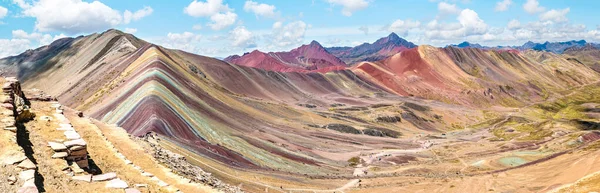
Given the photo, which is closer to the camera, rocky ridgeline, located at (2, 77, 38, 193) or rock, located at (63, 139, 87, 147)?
rocky ridgeline, located at (2, 77, 38, 193)

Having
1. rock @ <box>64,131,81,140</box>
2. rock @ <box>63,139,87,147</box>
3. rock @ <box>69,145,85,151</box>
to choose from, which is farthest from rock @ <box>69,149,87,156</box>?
rock @ <box>64,131,81,140</box>

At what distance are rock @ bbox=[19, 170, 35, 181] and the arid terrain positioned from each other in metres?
0.10

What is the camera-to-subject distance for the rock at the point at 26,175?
16.3 meters

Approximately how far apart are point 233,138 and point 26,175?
52.3 m

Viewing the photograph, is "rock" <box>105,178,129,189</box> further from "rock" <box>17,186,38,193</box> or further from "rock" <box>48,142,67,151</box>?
"rock" <box>48,142,67,151</box>

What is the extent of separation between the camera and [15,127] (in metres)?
21.8

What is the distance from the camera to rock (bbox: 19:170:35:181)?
53.5 feet

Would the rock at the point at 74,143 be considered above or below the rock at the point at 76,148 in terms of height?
above

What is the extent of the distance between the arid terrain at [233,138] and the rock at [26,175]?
0.10m

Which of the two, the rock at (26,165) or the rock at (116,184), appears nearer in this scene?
the rock at (26,165)

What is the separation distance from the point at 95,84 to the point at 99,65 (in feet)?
87.8

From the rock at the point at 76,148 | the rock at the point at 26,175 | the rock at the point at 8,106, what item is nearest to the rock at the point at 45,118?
the rock at the point at 8,106

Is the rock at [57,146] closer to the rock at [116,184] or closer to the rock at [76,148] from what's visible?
the rock at [76,148]

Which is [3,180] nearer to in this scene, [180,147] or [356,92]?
[180,147]
